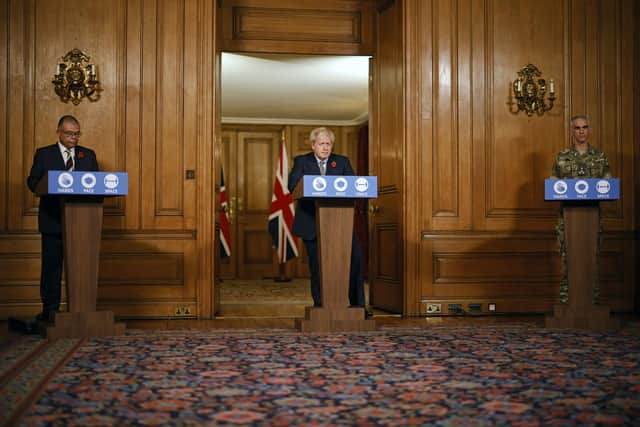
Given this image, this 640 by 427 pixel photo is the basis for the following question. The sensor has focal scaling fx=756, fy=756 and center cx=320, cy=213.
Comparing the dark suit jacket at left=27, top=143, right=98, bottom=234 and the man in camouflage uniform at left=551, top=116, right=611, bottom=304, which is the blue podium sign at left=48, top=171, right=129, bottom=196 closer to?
the dark suit jacket at left=27, top=143, right=98, bottom=234

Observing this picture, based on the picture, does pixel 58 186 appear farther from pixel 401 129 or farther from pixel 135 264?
pixel 401 129

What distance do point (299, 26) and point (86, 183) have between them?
3.06m

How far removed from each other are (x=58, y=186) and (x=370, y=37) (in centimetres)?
357

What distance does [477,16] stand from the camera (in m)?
6.55

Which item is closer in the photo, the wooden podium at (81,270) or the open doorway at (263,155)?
the wooden podium at (81,270)

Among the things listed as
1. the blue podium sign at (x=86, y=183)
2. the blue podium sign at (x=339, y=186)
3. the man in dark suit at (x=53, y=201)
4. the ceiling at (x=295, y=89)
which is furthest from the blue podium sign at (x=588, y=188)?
the ceiling at (x=295, y=89)

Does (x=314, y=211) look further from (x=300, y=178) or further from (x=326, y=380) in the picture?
(x=326, y=380)

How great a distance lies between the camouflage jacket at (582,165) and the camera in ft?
18.3

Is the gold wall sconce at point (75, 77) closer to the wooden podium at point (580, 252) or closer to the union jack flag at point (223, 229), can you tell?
the wooden podium at point (580, 252)

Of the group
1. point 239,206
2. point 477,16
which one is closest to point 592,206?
point 477,16

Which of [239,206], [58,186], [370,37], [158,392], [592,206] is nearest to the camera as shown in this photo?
[158,392]

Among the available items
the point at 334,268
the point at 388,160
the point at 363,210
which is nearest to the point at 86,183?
the point at 334,268

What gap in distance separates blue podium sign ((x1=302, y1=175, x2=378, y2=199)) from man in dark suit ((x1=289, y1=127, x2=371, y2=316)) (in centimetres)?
46

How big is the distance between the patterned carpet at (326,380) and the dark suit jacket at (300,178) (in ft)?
2.81
